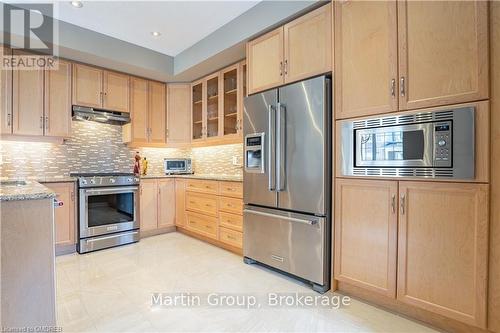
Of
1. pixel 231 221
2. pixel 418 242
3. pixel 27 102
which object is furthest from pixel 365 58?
pixel 27 102

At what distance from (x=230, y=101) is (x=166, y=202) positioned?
1.75m

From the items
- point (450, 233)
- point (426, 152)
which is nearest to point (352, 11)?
point (426, 152)

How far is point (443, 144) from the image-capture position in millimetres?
1628

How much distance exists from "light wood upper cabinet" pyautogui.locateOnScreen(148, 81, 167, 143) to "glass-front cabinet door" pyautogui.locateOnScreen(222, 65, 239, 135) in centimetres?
115

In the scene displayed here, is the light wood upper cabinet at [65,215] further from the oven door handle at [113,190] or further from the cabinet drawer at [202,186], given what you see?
the cabinet drawer at [202,186]

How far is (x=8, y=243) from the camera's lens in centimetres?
131

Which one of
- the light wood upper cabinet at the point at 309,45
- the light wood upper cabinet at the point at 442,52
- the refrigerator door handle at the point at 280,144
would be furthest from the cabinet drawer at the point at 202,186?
the light wood upper cabinet at the point at 442,52

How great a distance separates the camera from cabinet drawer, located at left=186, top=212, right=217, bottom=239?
3379 millimetres

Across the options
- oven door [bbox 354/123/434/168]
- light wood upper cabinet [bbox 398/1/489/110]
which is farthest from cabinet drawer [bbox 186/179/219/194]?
light wood upper cabinet [bbox 398/1/489/110]

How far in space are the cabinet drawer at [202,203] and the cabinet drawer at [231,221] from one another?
5.9 inches

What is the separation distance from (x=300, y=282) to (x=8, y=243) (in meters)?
2.08

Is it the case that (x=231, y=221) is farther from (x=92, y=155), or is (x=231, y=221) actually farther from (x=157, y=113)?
(x=92, y=155)

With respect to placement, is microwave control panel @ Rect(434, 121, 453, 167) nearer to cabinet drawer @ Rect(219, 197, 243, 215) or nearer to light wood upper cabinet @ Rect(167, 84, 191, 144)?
cabinet drawer @ Rect(219, 197, 243, 215)

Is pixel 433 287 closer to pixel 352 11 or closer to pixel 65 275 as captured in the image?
pixel 352 11
